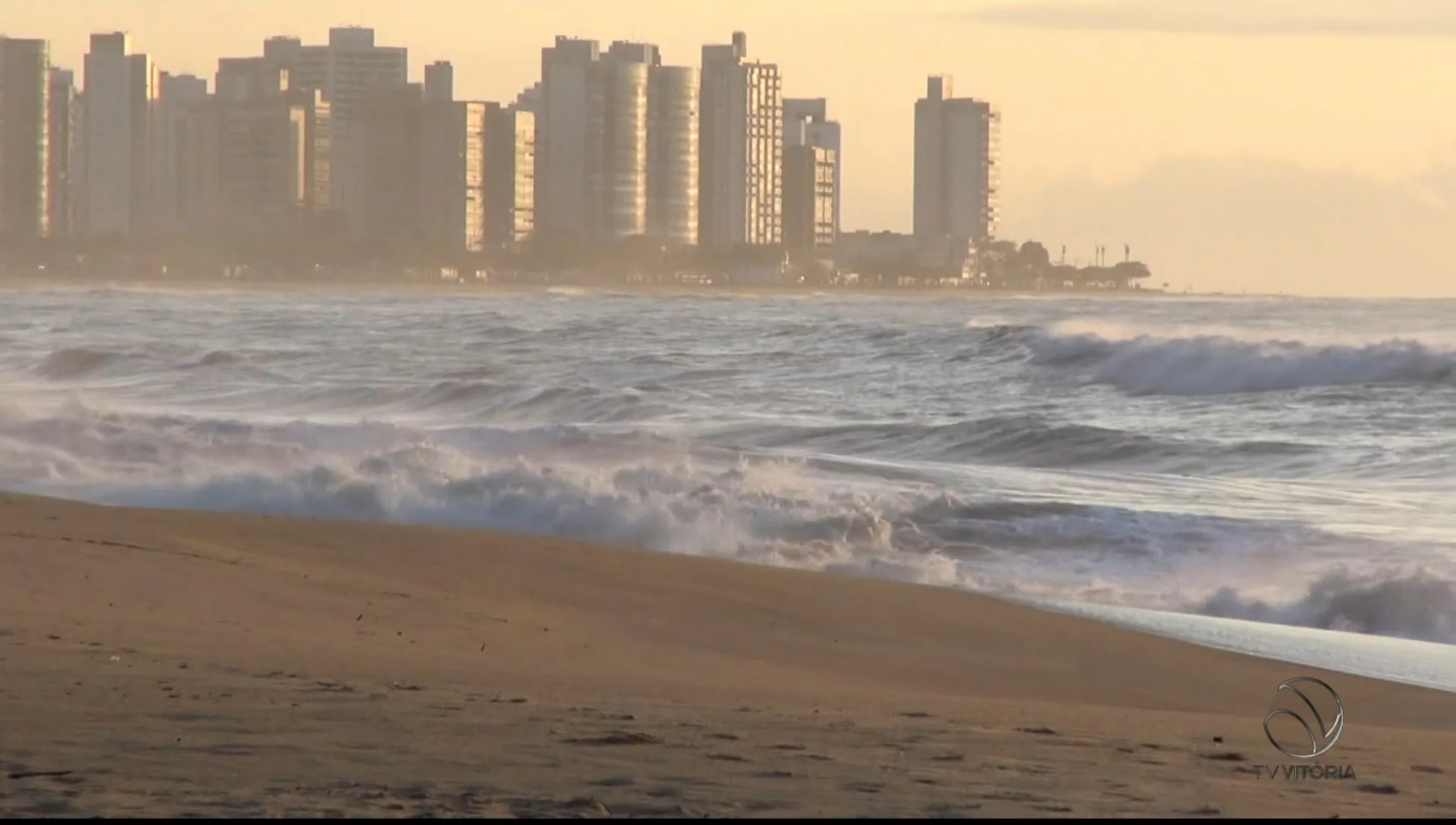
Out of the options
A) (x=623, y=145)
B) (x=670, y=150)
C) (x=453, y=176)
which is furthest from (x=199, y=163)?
(x=670, y=150)

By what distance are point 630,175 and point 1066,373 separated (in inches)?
3984

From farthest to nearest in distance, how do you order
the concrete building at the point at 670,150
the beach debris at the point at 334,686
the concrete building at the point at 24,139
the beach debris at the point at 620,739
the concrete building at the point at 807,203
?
the concrete building at the point at 807,203
the concrete building at the point at 670,150
the concrete building at the point at 24,139
the beach debris at the point at 334,686
the beach debris at the point at 620,739

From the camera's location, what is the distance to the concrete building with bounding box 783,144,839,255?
14450 centimetres

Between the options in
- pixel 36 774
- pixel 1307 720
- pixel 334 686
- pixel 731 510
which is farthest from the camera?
pixel 731 510

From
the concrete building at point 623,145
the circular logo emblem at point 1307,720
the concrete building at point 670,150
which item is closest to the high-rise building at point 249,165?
Answer: the concrete building at point 623,145

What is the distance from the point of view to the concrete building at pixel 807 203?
144500 millimetres

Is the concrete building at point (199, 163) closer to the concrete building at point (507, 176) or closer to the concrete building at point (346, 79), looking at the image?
the concrete building at point (346, 79)

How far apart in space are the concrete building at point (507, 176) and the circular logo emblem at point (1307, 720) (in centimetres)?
12070

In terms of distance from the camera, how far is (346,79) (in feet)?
468

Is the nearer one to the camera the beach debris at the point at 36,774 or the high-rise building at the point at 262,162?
the beach debris at the point at 36,774

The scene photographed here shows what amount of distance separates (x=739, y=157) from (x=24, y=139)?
51389mm

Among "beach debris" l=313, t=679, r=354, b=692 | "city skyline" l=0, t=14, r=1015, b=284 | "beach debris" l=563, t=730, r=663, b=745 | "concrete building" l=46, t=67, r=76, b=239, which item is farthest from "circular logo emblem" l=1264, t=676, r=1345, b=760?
"concrete building" l=46, t=67, r=76, b=239

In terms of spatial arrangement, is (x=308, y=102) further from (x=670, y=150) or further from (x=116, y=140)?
(x=670, y=150)

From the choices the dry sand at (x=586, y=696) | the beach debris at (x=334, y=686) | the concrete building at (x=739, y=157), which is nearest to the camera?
the dry sand at (x=586, y=696)
